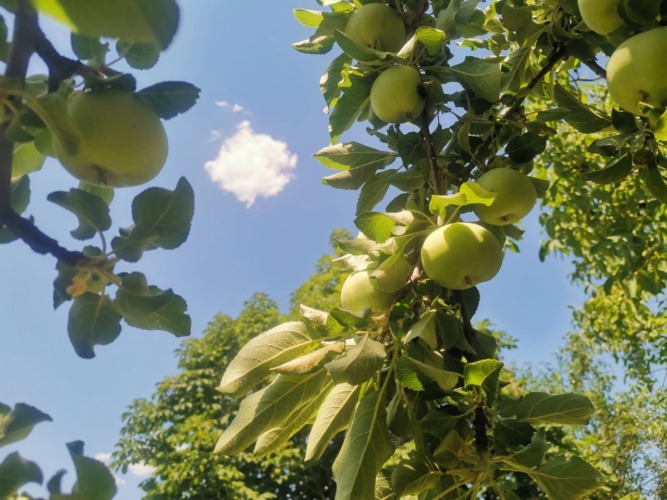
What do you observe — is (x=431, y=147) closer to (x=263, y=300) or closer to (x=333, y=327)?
(x=333, y=327)

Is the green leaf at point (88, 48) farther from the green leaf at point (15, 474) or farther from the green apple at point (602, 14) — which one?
the green apple at point (602, 14)

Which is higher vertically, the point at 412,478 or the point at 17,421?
the point at 412,478

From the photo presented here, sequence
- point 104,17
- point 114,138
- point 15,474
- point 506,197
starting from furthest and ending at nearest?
1. point 506,197
2. point 114,138
3. point 15,474
4. point 104,17

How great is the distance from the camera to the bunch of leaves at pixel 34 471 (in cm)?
39

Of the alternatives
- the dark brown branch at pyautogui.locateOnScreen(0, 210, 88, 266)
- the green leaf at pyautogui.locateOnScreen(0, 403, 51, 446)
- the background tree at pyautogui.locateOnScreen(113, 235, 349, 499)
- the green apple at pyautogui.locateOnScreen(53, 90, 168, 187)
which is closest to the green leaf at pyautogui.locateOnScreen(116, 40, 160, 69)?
the green apple at pyautogui.locateOnScreen(53, 90, 168, 187)

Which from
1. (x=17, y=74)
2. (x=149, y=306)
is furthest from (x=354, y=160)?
(x=17, y=74)

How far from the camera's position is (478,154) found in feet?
3.80

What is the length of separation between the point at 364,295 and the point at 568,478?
45 centimetres

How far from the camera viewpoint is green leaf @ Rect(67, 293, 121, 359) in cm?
56

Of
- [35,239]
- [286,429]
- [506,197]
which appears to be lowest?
[35,239]

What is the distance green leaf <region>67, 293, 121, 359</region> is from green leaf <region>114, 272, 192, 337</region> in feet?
0.06

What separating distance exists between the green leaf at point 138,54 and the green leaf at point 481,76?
67 centimetres

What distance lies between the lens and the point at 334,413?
967 millimetres

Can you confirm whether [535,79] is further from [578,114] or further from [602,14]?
[602,14]
